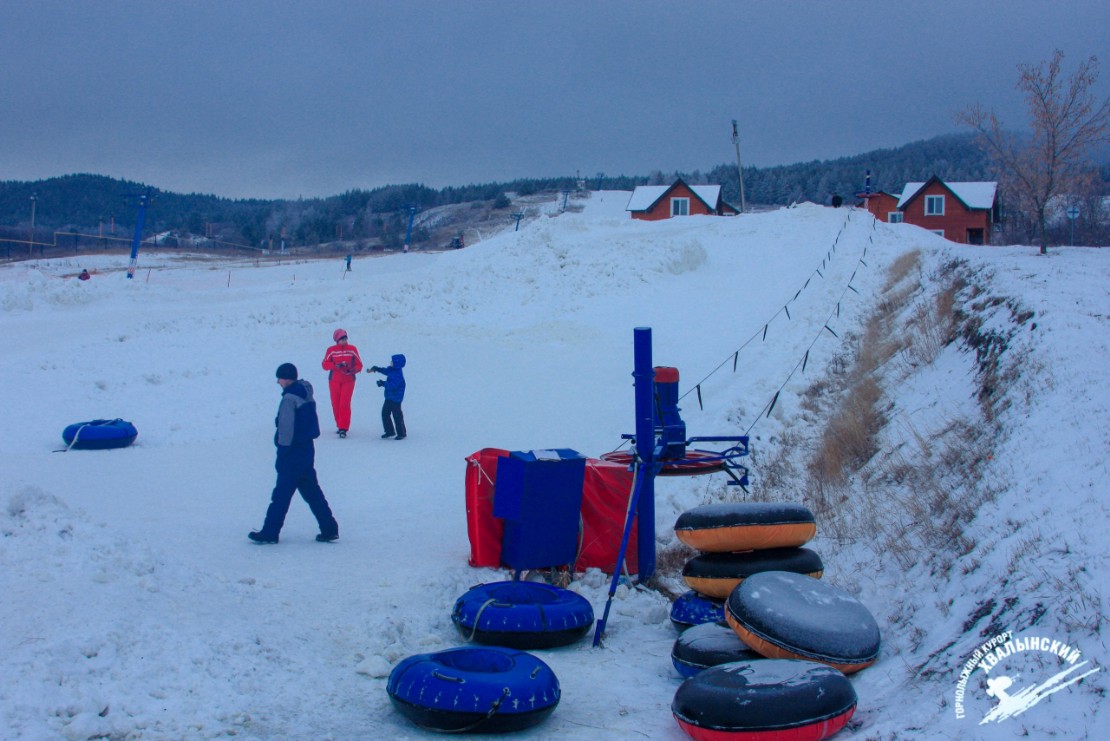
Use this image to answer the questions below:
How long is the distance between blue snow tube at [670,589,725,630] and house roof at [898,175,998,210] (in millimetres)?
66965

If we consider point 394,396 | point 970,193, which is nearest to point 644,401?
point 394,396

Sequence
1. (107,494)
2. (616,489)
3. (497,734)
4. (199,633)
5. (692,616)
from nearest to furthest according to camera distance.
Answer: (497,734) < (199,633) < (692,616) < (616,489) < (107,494)

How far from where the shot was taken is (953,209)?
69.1 meters

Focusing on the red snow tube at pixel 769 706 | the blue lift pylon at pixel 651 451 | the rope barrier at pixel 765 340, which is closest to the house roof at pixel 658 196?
the rope barrier at pixel 765 340

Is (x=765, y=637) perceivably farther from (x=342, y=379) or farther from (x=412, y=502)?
(x=342, y=379)

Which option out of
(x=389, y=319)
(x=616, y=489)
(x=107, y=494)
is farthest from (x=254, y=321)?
(x=616, y=489)

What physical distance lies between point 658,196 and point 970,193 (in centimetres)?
2253

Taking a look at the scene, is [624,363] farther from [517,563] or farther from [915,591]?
[915,591]

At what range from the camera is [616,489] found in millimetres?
8906

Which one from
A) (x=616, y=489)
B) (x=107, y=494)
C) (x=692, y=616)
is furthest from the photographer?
(x=107, y=494)

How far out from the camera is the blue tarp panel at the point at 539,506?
27.2 ft

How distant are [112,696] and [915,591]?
4.90 meters

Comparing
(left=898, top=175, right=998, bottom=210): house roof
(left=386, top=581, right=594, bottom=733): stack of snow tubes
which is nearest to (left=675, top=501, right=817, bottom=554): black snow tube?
(left=386, top=581, right=594, bottom=733): stack of snow tubes

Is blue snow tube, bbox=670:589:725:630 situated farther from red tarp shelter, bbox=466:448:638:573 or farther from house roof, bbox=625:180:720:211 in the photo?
house roof, bbox=625:180:720:211
